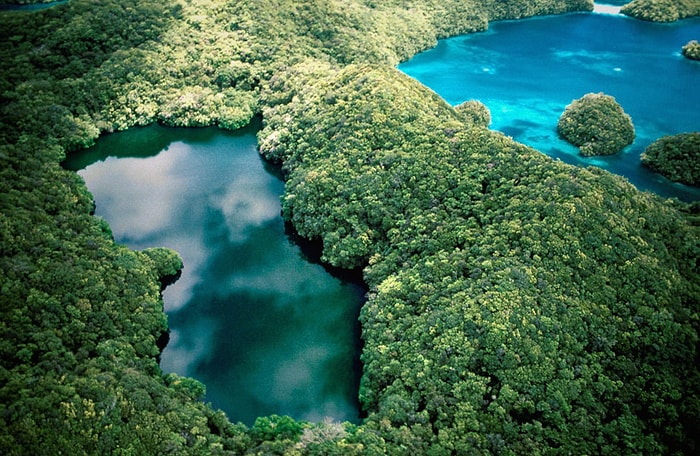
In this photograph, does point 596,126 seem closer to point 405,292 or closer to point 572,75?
point 572,75

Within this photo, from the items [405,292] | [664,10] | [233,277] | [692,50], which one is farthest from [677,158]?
[664,10]

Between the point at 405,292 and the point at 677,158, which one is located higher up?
the point at 677,158

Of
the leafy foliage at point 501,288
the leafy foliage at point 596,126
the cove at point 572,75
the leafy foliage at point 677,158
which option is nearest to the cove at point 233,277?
the leafy foliage at point 501,288

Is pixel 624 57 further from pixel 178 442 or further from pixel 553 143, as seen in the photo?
pixel 178 442

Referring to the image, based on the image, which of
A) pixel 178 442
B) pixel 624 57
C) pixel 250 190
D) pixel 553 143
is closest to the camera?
pixel 178 442

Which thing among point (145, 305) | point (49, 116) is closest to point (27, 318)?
point (145, 305)

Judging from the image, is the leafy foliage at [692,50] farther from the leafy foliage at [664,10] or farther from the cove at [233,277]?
the cove at [233,277]
